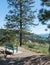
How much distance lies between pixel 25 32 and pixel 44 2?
13468 millimetres

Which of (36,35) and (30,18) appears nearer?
(30,18)

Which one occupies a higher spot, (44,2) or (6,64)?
(44,2)

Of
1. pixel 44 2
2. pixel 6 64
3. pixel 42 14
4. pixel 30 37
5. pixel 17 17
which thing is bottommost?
pixel 30 37

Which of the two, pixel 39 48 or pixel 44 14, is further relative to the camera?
pixel 39 48

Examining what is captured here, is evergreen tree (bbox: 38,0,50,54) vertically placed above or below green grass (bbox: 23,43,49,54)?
above

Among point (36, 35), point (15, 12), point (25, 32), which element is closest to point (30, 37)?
point (36, 35)

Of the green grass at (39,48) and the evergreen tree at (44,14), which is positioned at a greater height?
the evergreen tree at (44,14)

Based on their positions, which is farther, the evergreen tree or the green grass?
the green grass

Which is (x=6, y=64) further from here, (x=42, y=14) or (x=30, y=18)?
(x=30, y=18)

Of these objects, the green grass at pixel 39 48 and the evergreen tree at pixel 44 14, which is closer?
the evergreen tree at pixel 44 14

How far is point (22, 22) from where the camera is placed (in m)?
25.8

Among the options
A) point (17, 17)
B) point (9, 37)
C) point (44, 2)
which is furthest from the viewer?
point (9, 37)

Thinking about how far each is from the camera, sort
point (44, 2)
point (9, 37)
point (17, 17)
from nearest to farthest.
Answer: point (44, 2) < point (17, 17) < point (9, 37)

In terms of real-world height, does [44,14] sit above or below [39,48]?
above
